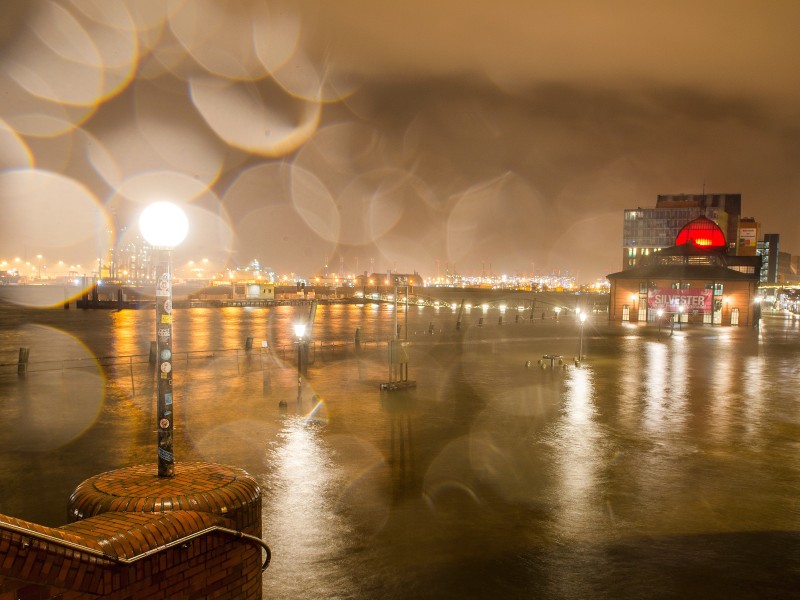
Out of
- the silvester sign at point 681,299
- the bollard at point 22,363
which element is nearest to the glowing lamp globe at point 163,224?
the bollard at point 22,363

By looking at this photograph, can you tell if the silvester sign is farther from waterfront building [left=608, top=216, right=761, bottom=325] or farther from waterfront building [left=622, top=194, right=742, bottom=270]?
waterfront building [left=622, top=194, right=742, bottom=270]

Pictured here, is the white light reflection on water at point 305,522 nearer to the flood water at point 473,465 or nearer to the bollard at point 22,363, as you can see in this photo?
the flood water at point 473,465

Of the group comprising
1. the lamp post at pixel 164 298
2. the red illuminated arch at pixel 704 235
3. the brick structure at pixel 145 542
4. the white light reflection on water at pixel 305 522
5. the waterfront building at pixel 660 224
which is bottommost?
the white light reflection on water at pixel 305 522

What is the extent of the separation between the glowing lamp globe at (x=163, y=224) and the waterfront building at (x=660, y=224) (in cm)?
14562

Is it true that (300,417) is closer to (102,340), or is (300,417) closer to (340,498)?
(340,498)

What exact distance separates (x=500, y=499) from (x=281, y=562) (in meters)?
4.15

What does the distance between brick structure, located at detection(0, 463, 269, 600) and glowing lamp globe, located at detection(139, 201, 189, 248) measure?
8.61ft

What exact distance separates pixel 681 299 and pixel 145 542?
201 feet

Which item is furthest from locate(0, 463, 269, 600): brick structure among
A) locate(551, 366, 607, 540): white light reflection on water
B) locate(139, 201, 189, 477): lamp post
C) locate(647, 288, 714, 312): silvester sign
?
locate(647, 288, 714, 312): silvester sign

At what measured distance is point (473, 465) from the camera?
12.3 meters

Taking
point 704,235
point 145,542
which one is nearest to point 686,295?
point 704,235

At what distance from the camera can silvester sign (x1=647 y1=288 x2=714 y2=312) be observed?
5762 centimetres

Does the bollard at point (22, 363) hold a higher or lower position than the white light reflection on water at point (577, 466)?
higher

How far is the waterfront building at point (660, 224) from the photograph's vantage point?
14150 centimetres
